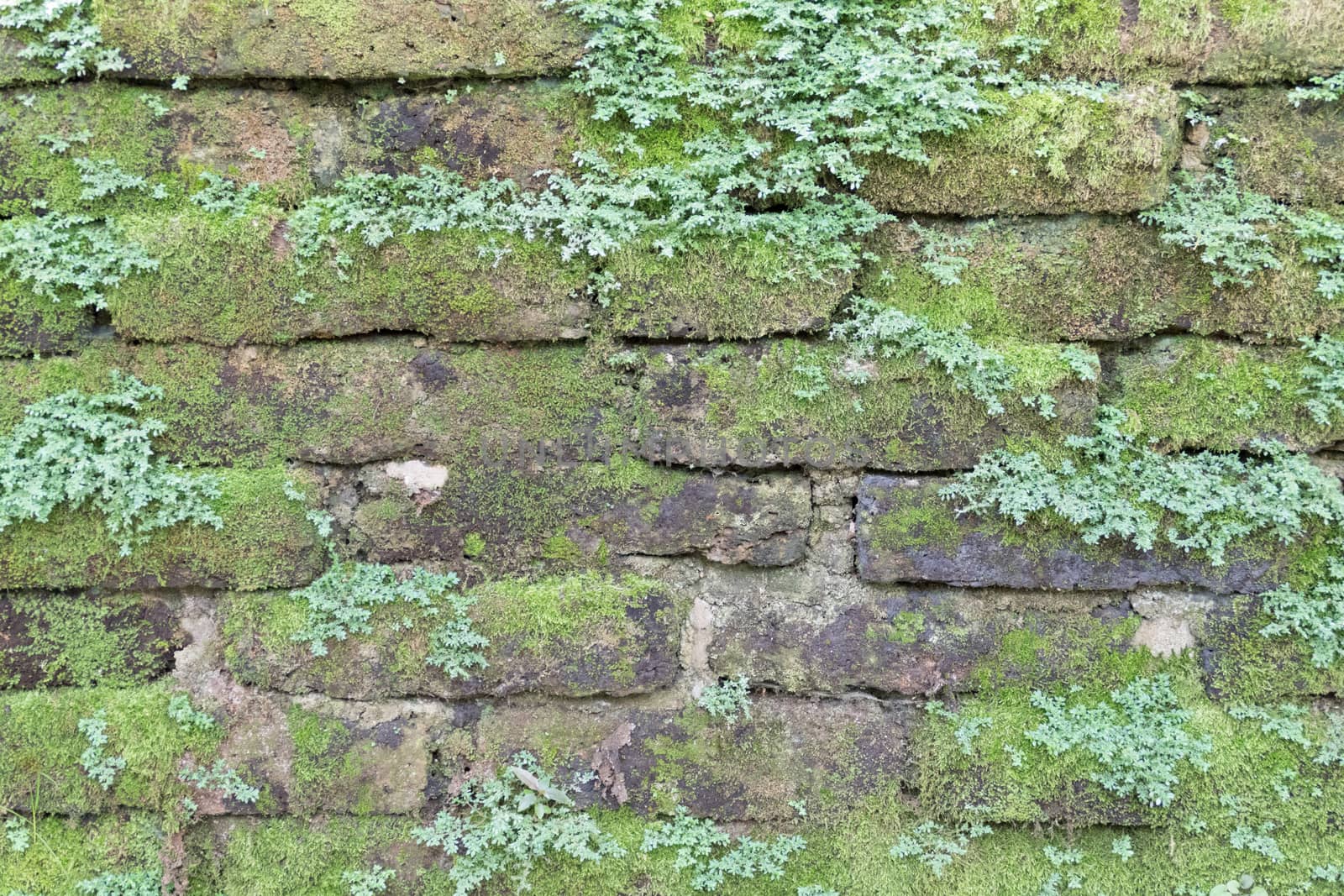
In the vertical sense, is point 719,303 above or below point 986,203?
below

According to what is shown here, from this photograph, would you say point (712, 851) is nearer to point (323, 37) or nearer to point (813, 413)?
point (813, 413)

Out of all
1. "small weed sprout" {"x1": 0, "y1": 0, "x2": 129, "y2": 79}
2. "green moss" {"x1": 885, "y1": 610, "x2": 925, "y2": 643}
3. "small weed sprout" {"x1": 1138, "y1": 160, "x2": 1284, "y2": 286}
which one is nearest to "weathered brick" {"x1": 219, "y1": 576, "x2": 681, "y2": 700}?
"green moss" {"x1": 885, "y1": 610, "x2": 925, "y2": 643}

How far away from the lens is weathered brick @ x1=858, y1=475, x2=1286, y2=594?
167 centimetres

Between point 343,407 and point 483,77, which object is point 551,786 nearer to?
point 343,407

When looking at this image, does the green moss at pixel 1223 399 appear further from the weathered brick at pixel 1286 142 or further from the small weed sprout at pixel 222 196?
the small weed sprout at pixel 222 196

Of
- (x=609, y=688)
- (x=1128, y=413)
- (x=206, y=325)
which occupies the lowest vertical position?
(x=609, y=688)

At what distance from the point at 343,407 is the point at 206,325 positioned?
0.33 m

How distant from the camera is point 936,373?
5.45ft

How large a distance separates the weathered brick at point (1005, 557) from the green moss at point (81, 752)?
1.52 m

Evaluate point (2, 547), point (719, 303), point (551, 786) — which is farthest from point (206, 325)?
point (551, 786)

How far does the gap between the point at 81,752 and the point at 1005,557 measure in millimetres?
2028

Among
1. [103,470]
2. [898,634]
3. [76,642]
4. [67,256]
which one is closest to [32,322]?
[67,256]

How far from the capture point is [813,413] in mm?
1674

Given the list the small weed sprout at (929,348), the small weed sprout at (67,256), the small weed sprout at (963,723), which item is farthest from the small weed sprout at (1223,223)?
the small weed sprout at (67,256)
